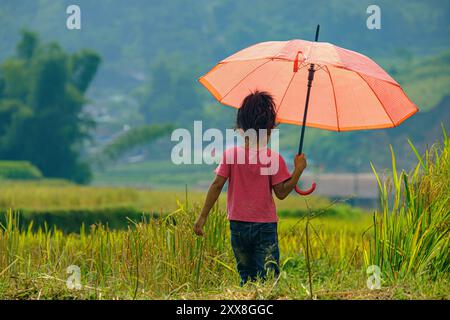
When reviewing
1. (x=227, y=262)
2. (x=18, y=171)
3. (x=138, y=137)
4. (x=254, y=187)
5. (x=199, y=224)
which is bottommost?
(x=227, y=262)

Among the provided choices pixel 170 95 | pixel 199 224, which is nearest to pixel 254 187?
pixel 199 224

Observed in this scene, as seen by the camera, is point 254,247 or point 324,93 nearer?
point 254,247

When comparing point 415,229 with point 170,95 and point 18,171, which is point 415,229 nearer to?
point 18,171

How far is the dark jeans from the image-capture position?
4.41 metres

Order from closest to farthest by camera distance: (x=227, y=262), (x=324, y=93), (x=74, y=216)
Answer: (x=324, y=93) → (x=227, y=262) → (x=74, y=216)

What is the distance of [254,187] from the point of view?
14.4 feet

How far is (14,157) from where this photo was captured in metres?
51.1

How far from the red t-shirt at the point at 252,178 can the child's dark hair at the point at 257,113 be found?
0.45 feet

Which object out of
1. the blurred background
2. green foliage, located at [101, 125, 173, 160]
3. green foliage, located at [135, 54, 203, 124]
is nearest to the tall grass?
the blurred background

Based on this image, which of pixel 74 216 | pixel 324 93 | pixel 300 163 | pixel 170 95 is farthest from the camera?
pixel 170 95

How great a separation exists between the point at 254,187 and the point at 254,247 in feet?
1.07

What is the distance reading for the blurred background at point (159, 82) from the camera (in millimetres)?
53188

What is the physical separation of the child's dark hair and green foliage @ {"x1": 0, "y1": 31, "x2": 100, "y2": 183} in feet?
154

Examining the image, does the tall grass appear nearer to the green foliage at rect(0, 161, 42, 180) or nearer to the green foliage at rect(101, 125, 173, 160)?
the green foliage at rect(0, 161, 42, 180)
